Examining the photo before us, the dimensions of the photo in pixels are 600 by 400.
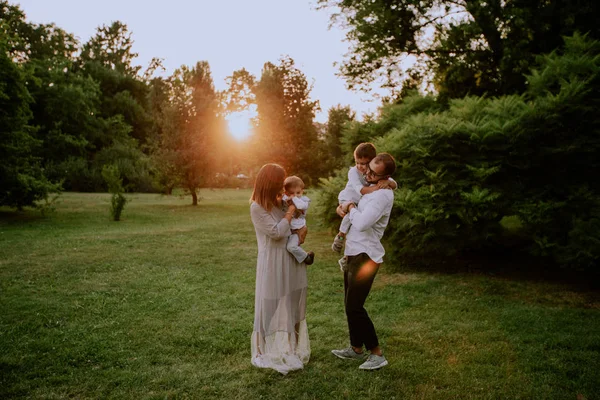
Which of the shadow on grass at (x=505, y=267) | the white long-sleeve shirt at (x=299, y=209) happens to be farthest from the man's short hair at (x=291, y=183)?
the shadow on grass at (x=505, y=267)

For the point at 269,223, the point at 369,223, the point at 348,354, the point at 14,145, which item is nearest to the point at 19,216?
the point at 14,145

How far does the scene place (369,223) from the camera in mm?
4438

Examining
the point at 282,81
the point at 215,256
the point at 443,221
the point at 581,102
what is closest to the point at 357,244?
the point at 443,221

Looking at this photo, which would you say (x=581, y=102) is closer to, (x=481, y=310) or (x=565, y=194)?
(x=565, y=194)

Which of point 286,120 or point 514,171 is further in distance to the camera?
point 286,120

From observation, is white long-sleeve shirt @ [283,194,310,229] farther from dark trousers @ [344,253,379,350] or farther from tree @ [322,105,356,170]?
tree @ [322,105,356,170]

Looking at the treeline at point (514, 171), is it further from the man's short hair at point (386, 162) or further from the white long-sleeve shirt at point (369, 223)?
the man's short hair at point (386, 162)

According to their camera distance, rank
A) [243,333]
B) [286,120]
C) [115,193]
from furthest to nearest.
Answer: [286,120] → [115,193] → [243,333]

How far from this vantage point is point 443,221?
9.36 meters

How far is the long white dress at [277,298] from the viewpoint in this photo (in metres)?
4.80

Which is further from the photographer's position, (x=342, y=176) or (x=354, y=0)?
(x=354, y=0)

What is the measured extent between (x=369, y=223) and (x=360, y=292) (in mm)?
846

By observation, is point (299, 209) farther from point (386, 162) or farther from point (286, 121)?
point (286, 121)

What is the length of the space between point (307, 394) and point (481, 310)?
13.5ft
